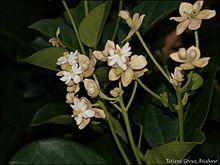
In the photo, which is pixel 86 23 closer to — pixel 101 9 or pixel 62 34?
pixel 101 9

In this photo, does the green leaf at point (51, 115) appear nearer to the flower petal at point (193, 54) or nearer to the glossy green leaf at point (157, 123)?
the glossy green leaf at point (157, 123)

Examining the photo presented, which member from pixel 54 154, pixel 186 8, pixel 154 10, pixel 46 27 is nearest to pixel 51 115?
pixel 54 154

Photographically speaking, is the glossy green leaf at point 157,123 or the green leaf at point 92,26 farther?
the glossy green leaf at point 157,123

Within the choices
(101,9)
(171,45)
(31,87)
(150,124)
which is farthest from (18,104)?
(101,9)

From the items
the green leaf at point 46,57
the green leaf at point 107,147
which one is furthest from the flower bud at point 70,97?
the green leaf at point 107,147

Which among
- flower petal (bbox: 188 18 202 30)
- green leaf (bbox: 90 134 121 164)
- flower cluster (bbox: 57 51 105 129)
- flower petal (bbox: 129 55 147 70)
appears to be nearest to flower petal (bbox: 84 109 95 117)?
flower cluster (bbox: 57 51 105 129)

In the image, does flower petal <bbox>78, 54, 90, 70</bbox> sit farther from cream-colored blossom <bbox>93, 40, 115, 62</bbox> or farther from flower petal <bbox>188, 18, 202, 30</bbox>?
flower petal <bbox>188, 18, 202, 30</bbox>

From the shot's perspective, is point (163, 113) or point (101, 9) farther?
point (163, 113)

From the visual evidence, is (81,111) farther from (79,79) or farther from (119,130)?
(119,130)
